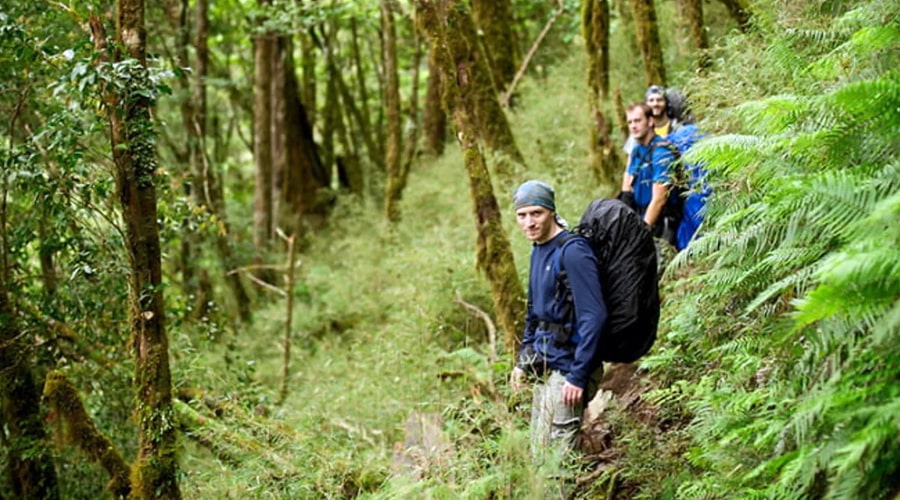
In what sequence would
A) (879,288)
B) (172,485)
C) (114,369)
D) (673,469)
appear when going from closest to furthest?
(879,288) → (673,469) → (172,485) → (114,369)

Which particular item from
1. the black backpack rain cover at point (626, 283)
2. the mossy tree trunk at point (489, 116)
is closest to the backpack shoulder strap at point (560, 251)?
the black backpack rain cover at point (626, 283)

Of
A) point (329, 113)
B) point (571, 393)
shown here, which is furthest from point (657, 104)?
point (329, 113)

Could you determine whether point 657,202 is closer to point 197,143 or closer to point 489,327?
point 489,327

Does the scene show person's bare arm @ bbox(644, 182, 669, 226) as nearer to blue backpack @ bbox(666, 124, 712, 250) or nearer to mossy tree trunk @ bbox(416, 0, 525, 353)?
blue backpack @ bbox(666, 124, 712, 250)

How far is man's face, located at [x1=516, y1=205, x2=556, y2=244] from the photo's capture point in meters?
5.47

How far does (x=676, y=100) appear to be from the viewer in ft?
26.2

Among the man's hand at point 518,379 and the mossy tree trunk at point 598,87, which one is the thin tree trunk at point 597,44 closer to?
the mossy tree trunk at point 598,87

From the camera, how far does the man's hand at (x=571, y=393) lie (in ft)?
17.1

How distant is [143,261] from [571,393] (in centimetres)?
323

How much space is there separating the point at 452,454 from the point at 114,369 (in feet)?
15.3

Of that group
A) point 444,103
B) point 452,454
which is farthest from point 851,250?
point 444,103

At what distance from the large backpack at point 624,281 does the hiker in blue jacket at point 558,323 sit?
0.25 ft

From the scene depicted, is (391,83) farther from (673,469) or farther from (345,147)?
(673,469)

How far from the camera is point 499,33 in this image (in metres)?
18.4
